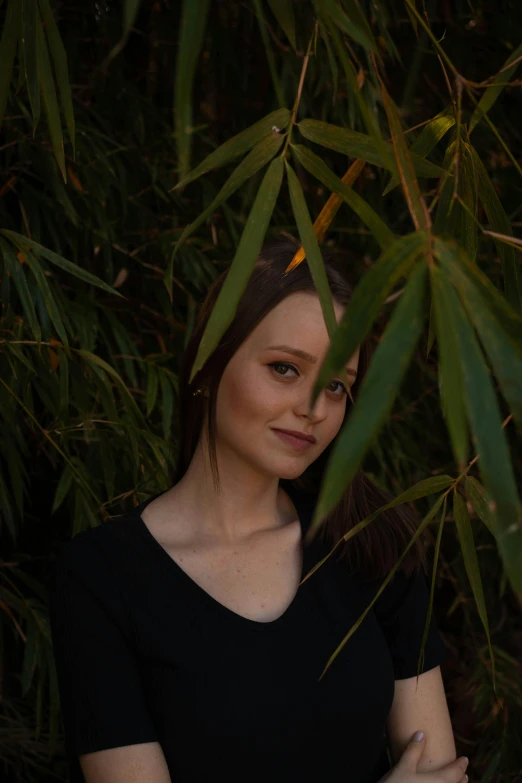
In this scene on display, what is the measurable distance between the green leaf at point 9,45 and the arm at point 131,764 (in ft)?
2.22

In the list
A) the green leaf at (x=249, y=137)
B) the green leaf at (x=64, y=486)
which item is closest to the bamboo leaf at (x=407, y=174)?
the green leaf at (x=249, y=137)

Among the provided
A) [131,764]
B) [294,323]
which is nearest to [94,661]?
[131,764]

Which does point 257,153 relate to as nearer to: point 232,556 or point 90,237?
point 232,556

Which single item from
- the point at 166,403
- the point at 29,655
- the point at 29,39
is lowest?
the point at 29,655

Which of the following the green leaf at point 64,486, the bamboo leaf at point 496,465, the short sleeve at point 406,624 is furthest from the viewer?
the green leaf at point 64,486

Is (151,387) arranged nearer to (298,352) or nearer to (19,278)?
(19,278)

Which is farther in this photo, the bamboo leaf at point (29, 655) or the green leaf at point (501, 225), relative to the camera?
the bamboo leaf at point (29, 655)

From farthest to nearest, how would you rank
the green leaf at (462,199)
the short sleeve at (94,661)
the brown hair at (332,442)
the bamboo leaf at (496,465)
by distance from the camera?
the brown hair at (332,442), the short sleeve at (94,661), the green leaf at (462,199), the bamboo leaf at (496,465)

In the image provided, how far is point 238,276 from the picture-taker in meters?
0.80

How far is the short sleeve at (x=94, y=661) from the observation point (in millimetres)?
1093

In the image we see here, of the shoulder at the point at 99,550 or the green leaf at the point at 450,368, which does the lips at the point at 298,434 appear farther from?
the green leaf at the point at 450,368

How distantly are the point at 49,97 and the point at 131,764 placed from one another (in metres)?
0.71

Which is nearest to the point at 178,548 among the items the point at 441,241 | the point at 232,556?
the point at 232,556

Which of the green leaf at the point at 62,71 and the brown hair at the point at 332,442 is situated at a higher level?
the green leaf at the point at 62,71
